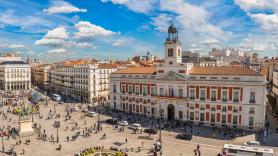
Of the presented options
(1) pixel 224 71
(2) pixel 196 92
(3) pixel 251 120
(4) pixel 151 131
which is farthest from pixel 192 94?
(4) pixel 151 131

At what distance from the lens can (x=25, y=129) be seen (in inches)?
2184

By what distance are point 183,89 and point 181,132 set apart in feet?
37.2

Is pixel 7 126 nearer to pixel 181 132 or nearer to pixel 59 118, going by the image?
pixel 59 118

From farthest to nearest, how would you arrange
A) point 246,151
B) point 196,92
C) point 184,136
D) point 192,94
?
point 192,94 < point 196,92 < point 184,136 < point 246,151

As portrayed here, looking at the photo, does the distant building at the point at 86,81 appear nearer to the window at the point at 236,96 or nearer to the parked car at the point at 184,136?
the parked car at the point at 184,136

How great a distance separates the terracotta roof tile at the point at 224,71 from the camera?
56.6m

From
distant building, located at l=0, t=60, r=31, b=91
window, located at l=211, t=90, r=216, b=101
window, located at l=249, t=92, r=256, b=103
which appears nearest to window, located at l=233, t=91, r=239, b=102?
window, located at l=249, t=92, r=256, b=103

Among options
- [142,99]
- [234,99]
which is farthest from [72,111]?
[234,99]

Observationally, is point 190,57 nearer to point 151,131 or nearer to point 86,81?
point 86,81

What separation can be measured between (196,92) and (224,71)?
25.7 feet

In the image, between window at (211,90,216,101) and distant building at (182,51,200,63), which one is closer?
window at (211,90,216,101)

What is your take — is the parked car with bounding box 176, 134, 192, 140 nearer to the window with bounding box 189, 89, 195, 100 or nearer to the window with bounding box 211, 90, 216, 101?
the window with bounding box 211, 90, 216, 101

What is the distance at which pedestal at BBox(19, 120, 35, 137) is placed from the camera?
54650mm

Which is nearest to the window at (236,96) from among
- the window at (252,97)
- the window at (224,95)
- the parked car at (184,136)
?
the window at (224,95)
